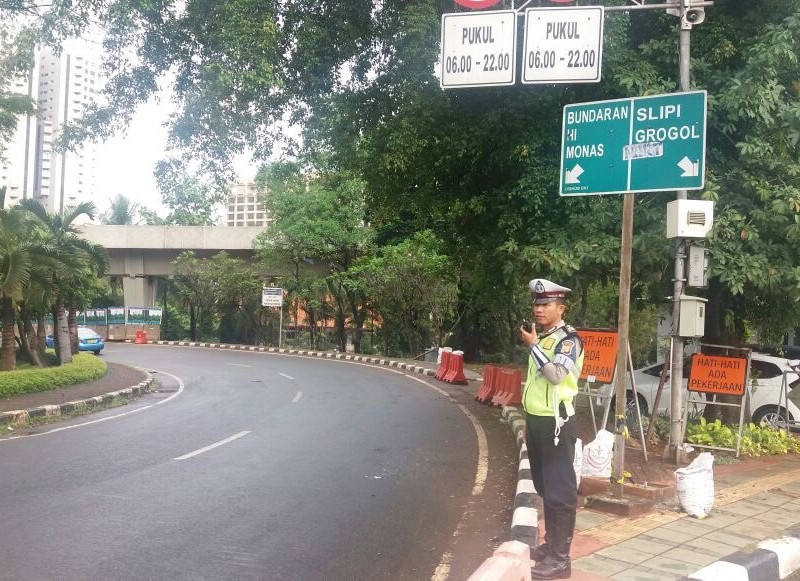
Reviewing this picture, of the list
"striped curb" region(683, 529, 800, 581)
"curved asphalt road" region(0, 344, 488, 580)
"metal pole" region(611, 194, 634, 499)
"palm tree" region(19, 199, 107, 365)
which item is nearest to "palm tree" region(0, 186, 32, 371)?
"palm tree" region(19, 199, 107, 365)

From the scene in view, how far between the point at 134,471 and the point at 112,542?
2738 mm

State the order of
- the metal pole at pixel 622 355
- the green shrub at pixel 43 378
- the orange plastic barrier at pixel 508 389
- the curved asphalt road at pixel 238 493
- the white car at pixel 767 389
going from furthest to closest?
the orange plastic barrier at pixel 508 389 < the green shrub at pixel 43 378 < the white car at pixel 767 389 < the metal pole at pixel 622 355 < the curved asphalt road at pixel 238 493

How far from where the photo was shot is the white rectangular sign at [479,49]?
26.0 feet

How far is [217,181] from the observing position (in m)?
12.0

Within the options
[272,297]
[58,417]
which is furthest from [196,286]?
[58,417]

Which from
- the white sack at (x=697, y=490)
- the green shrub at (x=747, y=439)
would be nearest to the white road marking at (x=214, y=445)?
the white sack at (x=697, y=490)

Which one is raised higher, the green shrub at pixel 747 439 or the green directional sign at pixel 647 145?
the green directional sign at pixel 647 145

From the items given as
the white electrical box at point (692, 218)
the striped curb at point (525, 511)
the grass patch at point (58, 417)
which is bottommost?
the grass patch at point (58, 417)

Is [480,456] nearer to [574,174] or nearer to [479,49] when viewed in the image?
[574,174]

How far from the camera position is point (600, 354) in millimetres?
9414

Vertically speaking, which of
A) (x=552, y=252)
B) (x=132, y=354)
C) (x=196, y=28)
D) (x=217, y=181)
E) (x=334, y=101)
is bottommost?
(x=132, y=354)

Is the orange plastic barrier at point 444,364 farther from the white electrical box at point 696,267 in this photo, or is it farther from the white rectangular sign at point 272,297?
the white rectangular sign at point 272,297

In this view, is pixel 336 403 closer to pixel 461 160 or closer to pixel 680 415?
pixel 461 160

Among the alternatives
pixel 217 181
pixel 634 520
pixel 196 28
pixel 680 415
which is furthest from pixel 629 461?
pixel 196 28
